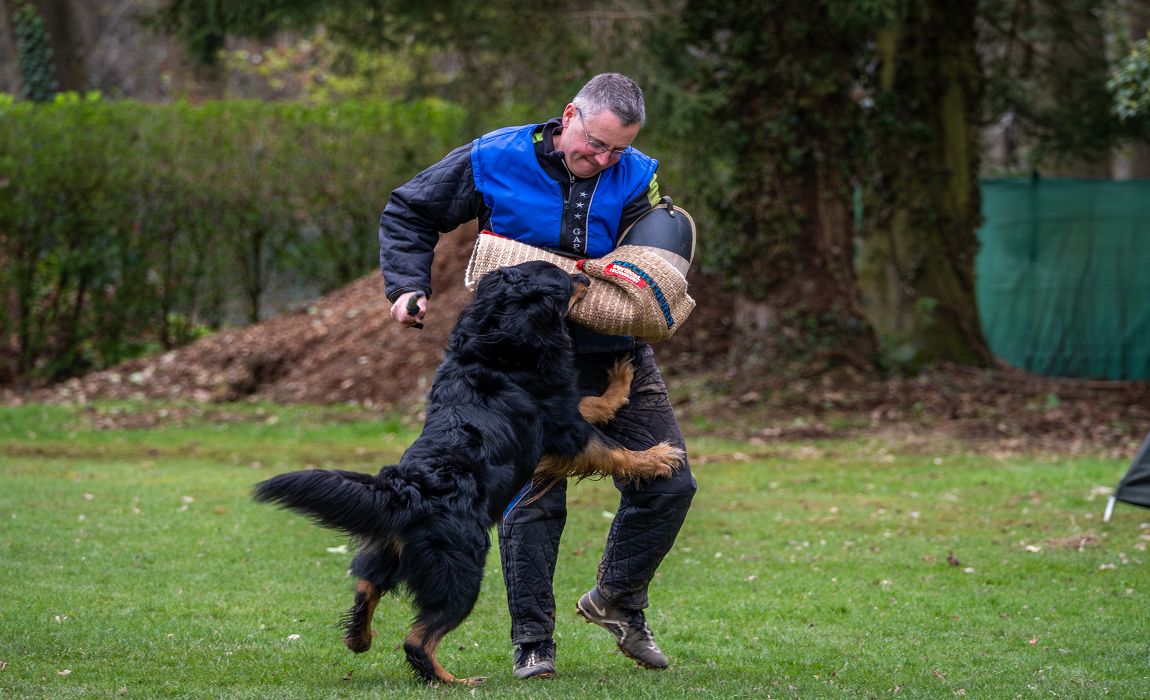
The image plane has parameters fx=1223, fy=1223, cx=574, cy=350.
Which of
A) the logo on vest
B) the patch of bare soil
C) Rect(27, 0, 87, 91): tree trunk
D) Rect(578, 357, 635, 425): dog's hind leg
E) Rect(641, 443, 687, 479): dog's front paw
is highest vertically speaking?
Rect(27, 0, 87, 91): tree trunk

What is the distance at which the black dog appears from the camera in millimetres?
3844

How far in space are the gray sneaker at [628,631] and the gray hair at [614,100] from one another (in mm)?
1755

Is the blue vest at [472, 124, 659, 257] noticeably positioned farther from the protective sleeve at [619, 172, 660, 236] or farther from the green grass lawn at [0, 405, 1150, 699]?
the green grass lawn at [0, 405, 1150, 699]

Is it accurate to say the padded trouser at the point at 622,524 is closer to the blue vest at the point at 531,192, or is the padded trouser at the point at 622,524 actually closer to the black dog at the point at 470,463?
the black dog at the point at 470,463

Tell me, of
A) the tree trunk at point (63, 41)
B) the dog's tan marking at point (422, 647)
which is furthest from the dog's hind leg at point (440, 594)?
the tree trunk at point (63, 41)

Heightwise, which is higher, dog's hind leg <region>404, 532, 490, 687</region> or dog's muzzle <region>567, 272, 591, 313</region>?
dog's muzzle <region>567, 272, 591, 313</region>

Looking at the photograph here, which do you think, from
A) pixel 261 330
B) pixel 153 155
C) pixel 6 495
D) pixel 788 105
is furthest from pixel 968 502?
pixel 153 155

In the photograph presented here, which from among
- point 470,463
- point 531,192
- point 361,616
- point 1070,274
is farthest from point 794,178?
point 361,616

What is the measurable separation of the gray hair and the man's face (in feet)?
0.06

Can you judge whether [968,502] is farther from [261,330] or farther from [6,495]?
[261,330]

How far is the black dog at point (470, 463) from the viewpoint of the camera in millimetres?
3844

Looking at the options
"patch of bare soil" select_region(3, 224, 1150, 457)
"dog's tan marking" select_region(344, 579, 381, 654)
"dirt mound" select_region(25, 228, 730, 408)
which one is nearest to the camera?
"dog's tan marking" select_region(344, 579, 381, 654)

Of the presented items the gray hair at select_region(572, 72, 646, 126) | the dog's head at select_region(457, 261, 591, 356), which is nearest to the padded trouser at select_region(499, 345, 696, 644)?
the dog's head at select_region(457, 261, 591, 356)

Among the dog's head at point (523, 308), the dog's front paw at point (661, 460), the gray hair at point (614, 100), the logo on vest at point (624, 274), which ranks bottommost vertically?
the dog's front paw at point (661, 460)
